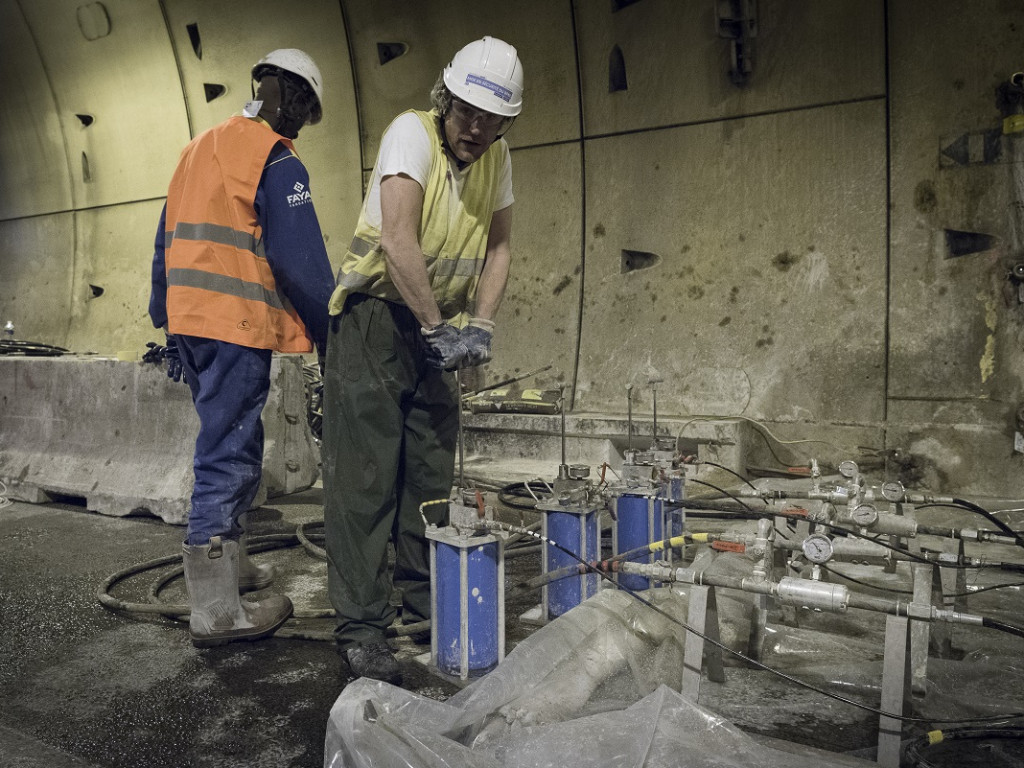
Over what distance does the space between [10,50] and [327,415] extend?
8.47 metres

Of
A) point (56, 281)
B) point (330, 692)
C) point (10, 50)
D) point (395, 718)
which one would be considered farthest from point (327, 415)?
point (10, 50)

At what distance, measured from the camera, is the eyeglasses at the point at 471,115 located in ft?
8.36

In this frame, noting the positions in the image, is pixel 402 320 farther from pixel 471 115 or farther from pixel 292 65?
pixel 292 65

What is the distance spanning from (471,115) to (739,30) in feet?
12.0

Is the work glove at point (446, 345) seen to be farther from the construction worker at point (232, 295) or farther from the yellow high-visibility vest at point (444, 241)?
the construction worker at point (232, 295)

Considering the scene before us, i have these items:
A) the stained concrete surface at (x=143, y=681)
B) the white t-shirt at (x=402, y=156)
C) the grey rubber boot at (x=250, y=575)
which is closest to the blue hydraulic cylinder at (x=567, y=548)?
the stained concrete surface at (x=143, y=681)

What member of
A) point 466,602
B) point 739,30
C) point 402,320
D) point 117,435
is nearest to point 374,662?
point 466,602

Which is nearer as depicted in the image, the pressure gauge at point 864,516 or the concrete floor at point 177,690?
the concrete floor at point 177,690

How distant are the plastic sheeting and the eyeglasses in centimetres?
149

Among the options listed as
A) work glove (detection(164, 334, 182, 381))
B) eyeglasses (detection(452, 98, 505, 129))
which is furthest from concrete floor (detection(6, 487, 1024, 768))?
eyeglasses (detection(452, 98, 505, 129))

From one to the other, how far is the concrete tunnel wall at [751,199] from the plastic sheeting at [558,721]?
3.55 metres

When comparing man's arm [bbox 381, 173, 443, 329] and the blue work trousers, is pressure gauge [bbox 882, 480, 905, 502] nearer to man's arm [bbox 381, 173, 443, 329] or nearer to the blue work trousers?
man's arm [bbox 381, 173, 443, 329]

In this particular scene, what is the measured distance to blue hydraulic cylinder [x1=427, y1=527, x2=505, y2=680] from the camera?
2436 mm

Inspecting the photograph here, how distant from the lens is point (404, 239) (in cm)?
246
